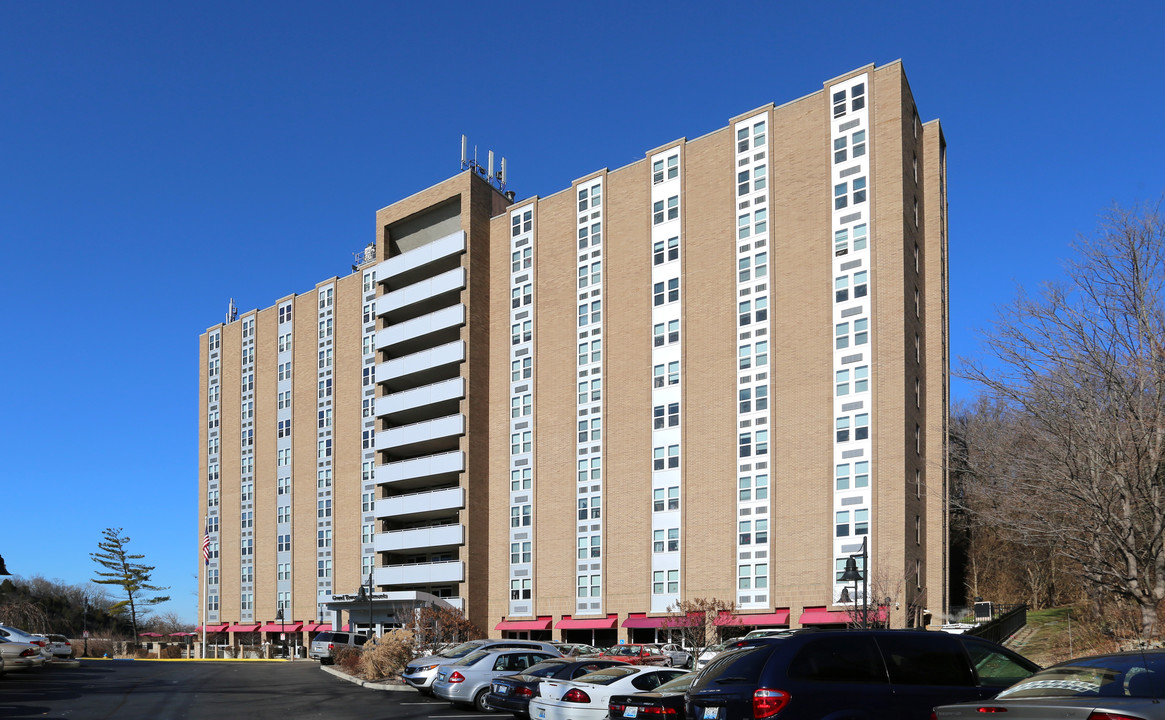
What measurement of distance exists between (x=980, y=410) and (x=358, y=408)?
46021mm

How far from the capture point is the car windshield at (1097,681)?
28.2 ft

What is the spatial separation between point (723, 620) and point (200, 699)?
85.4 ft

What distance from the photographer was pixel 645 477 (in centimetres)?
5475

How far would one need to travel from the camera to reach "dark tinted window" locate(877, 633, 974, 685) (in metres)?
12.1

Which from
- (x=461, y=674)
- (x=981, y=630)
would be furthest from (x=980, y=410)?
(x=461, y=674)

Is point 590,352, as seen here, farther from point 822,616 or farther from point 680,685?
point 680,685

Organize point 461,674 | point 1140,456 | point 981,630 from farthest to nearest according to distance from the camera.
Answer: point 981,630 → point 1140,456 → point 461,674

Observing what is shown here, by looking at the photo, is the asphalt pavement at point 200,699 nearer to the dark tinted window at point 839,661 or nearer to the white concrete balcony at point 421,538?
the dark tinted window at point 839,661

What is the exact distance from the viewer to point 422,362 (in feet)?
222

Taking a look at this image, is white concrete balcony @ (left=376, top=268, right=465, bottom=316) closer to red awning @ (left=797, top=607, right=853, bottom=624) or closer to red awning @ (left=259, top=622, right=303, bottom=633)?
red awning @ (left=259, top=622, right=303, bottom=633)

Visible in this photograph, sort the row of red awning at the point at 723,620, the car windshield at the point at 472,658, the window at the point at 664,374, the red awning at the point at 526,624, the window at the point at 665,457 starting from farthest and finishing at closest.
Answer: the red awning at the point at 526,624 → the window at the point at 664,374 → the window at the point at 665,457 → the row of red awning at the point at 723,620 → the car windshield at the point at 472,658

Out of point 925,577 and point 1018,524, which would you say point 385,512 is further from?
point 1018,524

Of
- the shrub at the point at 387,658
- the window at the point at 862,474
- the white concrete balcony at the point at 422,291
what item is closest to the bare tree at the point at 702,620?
the window at the point at 862,474

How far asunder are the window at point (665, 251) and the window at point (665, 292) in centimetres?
122
